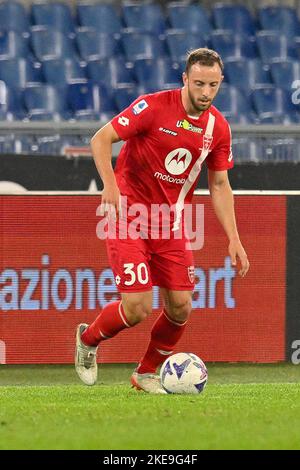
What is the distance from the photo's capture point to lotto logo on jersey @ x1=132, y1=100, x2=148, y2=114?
8125mm

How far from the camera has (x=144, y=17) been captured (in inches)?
650

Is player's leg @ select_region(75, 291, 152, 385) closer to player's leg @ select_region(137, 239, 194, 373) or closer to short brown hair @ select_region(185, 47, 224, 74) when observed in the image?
player's leg @ select_region(137, 239, 194, 373)

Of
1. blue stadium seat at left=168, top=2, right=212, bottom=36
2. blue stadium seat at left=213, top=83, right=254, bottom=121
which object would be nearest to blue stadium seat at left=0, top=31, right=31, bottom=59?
blue stadium seat at left=168, top=2, right=212, bottom=36

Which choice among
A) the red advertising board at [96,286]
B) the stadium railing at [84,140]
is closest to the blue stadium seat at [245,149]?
the stadium railing at [84,140]

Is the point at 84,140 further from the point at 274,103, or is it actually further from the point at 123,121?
the point at 274,103

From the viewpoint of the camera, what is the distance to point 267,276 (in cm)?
1158

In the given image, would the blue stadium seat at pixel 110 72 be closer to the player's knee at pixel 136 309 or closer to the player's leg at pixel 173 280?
the player's leg at pixel 173 280

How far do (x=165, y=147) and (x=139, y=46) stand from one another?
808 cm

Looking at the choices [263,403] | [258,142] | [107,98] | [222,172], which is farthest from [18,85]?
[263,403]

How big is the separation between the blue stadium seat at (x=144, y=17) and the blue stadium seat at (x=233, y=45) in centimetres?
73

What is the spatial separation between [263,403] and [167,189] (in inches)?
64.0

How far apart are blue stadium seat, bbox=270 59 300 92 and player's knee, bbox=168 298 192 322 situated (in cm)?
834

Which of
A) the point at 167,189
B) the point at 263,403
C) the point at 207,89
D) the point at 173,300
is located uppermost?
the point at 207,89

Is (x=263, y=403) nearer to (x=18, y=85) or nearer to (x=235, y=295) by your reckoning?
(x=235, y=295)
